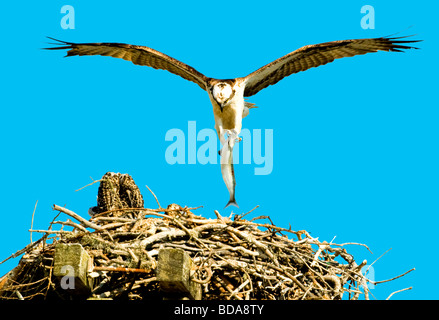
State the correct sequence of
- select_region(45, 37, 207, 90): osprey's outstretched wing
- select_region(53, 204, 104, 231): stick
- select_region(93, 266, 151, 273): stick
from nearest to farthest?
1. select_region(93, 266, 151, 273): stick
2. select_region(53, 204, 104, 231): stick
3. select_region(45, 37, 207, 90): osprey's outstretched wing

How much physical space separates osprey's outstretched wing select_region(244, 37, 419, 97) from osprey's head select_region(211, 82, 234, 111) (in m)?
0.35

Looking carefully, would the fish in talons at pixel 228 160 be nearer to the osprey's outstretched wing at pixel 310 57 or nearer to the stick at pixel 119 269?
the osprey's outstretched wing at pixel 310 57

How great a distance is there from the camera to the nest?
509 centimetres

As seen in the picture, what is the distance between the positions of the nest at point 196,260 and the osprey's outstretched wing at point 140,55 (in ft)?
8.36

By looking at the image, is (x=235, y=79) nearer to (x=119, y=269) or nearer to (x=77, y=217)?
(x=77, y=217)

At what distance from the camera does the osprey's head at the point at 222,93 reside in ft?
25.5

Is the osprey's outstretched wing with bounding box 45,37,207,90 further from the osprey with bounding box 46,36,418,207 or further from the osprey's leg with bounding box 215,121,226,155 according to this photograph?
the osprey's leg with bounding box 215,121,226,155

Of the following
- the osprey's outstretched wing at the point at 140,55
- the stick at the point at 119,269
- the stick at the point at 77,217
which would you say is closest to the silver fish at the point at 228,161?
the osprey's outstretched wing at the point at 140,55

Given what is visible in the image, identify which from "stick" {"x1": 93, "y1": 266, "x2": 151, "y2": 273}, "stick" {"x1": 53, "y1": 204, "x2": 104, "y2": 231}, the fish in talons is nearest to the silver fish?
the fish in talons

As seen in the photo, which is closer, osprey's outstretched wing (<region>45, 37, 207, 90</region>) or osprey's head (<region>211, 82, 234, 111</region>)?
osprey's head (<region>211, 82, 234, 111</region>)

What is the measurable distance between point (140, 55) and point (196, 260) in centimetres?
388
